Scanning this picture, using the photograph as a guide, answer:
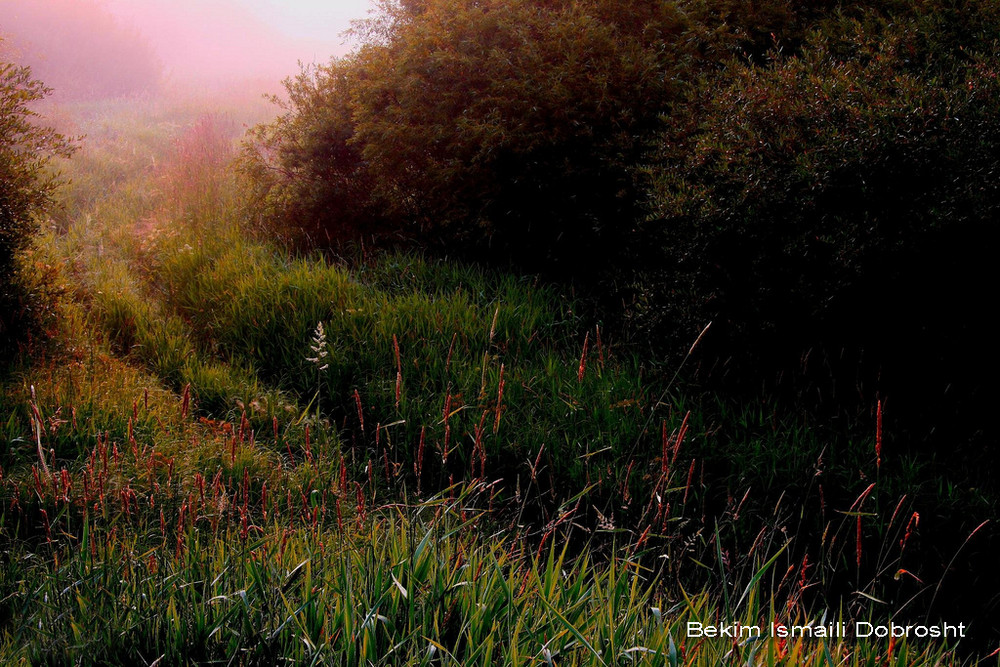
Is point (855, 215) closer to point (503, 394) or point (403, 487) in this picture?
point (503, 394)

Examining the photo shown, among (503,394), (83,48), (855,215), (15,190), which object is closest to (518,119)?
(503,394)

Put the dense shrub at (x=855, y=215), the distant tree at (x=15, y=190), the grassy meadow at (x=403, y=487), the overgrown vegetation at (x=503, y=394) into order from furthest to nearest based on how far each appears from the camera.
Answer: the distant tree at (x=15, y=190) < the dense shrub at (x=855, y=215) < the overgrown vegetation at (x=503, y=394) < the grassy meadow at (x=403, y=487)

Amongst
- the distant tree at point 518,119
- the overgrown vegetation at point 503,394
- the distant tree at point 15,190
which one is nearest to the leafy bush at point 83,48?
the overgrown vegetation at point 503,394

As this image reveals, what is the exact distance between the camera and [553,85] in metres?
5.93

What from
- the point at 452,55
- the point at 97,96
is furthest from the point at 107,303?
the point at 97,96

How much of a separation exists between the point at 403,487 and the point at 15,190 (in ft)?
12.2

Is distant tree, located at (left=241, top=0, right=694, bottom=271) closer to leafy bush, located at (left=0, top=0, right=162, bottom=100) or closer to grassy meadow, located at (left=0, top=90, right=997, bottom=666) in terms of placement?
grassy meadow, located at (left=0, top=90, right=997, bottom=666)

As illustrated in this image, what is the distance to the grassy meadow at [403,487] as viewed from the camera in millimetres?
2027

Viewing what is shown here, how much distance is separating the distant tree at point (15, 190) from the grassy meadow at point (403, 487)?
0.20 meters

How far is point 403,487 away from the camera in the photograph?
3.04 m

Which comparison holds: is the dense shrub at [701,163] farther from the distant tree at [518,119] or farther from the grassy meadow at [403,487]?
the grassy meadow at [403,487]

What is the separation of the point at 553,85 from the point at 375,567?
4.97m

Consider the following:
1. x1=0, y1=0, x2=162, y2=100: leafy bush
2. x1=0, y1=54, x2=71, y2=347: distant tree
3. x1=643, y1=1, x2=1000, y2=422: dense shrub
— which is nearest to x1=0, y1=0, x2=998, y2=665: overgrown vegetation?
x1=643, y1=1, x2=1000, y2=422: dense shrub

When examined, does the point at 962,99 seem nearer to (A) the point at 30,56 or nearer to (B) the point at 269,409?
(B) the point at 269,409
